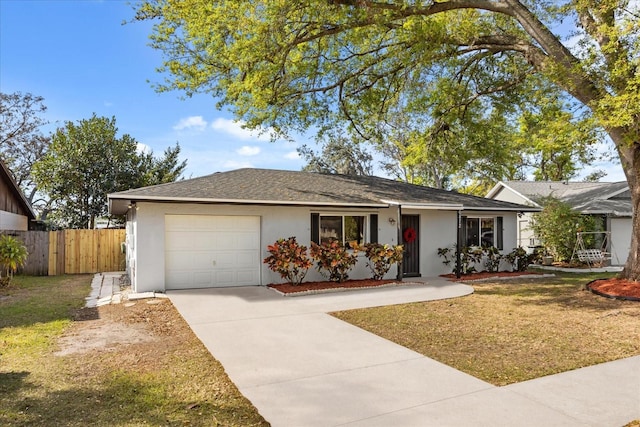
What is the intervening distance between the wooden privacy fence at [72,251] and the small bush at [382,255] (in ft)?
32.6

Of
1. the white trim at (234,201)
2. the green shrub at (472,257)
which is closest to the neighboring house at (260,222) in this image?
the white trim at (234,201)

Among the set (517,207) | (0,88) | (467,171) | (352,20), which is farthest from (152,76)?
(467,171)

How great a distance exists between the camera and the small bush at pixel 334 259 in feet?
35.5

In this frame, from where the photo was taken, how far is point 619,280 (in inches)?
423

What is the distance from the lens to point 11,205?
16.7 m

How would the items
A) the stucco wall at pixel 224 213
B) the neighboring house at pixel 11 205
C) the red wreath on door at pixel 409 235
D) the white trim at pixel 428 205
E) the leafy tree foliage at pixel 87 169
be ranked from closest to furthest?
1. the stucco wall at pixel 224 213
2. the white trim at pixel 428 205
3. the red wreath on door at pixel 409 235
4. the neighboring house at pixel 11 205
5. the leafy tree foliage at pixel 87 169

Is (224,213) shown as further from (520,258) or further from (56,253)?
(520,258)

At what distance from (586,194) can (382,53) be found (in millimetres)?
14658

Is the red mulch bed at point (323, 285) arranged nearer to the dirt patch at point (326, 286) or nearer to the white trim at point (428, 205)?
the dirt patch at point (326, 286)

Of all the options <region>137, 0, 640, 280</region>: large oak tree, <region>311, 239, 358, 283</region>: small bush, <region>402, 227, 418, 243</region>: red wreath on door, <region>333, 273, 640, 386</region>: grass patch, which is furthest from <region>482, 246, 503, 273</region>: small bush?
<region>311, 239, 358, 283</region>: small bush

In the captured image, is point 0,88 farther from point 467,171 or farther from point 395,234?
point 467,171

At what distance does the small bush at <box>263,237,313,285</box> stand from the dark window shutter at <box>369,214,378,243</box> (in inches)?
104

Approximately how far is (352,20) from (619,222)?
16120 millimetres

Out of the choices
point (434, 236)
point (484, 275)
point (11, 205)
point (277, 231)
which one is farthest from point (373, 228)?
point (11, 205)
